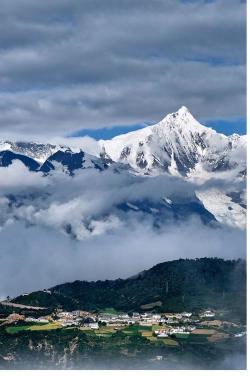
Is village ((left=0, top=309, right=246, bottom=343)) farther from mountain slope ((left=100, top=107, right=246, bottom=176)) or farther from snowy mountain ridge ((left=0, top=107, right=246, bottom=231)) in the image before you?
mountain slope ((left=100, top=107, right=246, bottom=176))

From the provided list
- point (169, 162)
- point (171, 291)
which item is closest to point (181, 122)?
point (169, 162)

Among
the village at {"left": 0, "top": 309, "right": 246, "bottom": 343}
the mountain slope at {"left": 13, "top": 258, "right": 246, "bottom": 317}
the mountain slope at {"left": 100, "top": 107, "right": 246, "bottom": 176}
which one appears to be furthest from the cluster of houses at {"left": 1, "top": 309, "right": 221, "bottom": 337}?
the mountain slope at {"left": 100, "top": 107, "right": 246, "bottom": 176}

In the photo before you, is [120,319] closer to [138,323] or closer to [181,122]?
[138,323]

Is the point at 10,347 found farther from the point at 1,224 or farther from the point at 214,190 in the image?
the point at 214,190

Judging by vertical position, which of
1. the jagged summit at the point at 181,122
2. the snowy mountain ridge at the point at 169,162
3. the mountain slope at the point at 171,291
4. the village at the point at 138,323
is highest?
the jagged summit at the point at 181,122

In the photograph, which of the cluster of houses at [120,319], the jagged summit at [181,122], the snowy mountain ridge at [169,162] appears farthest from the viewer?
the jagged summit at [181,122]

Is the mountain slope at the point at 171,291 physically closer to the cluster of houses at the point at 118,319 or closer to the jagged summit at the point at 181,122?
the cluster of houses at the point at 118,319

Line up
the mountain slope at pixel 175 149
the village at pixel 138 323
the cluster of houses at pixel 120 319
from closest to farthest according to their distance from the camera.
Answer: the village at pixel 138 323
the cluster of houses at pixel 120 319
the mountain slope at pixel 175 149

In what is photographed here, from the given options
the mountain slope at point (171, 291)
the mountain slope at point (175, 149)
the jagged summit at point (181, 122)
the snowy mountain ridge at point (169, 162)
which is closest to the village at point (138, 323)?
the mountain slope at point (171, 291)

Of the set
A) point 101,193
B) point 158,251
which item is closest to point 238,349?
point 158,251

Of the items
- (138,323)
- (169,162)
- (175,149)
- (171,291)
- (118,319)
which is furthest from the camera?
(175,149)

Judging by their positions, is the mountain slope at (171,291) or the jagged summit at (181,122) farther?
the jagged summit at (181,122)
